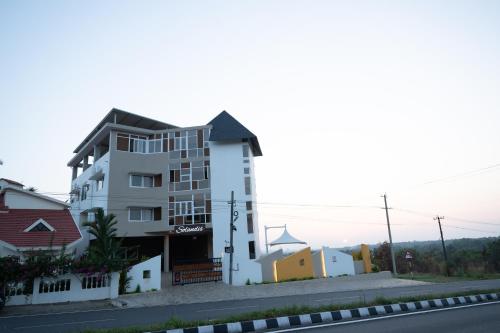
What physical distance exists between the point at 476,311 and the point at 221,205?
2308 cm

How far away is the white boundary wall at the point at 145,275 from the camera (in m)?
19.5

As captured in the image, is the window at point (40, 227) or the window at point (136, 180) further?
the window at point (136, 180)

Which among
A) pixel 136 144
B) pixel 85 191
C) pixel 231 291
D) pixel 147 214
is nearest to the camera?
pixel 231 291

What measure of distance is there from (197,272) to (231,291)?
4.06m

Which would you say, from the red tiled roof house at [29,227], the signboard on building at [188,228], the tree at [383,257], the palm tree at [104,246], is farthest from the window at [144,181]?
the tree at [383,257]

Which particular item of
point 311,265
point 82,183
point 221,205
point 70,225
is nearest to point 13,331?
point 70,225

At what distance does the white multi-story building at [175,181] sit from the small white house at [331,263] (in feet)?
21.3

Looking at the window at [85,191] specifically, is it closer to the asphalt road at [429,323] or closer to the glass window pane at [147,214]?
the glass window pane at [147,214]

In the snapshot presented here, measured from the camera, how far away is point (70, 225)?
2458 cm

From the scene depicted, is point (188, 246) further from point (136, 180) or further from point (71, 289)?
point (71, 289)

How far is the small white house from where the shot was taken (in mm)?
25953

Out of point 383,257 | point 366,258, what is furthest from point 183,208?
point 383,257

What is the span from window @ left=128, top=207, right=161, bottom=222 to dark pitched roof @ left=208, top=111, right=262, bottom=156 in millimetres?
8232

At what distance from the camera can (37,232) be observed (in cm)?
2245
